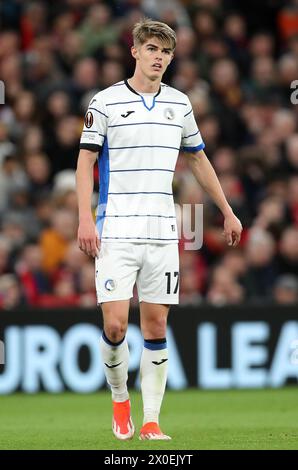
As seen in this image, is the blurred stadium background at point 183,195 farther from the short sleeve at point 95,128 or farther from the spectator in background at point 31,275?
the short sleeve at point 95,128

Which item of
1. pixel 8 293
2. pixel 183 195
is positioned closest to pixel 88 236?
pixel 8 293

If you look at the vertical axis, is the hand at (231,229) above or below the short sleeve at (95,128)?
below

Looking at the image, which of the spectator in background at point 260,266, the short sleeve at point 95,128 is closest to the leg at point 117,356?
the short sleeve at point 95,128

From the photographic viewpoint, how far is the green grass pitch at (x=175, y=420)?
772cm

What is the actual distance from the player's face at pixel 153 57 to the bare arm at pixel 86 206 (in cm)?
56

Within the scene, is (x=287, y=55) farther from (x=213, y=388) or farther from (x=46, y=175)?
(x=213, y=388)

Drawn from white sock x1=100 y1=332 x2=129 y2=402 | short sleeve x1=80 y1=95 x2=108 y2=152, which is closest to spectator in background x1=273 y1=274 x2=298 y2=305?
white sock x1=100 y1=332 x2=129 y2=402

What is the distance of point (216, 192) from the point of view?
817cm

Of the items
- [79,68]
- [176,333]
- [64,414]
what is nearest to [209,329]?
[176,333]

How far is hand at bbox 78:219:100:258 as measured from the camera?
7.66m

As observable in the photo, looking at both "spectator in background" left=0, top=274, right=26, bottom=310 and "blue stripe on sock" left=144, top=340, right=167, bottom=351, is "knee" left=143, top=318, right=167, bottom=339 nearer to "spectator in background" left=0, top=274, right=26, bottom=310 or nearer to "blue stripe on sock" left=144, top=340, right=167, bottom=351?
"blue stripe on sock" left=144, top=340, right=167, bottom=351

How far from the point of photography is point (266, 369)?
1235 centimetres

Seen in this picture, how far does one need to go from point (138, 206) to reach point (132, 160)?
0.26 meters

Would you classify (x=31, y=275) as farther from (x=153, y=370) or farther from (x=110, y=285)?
(x=110, y=285)
